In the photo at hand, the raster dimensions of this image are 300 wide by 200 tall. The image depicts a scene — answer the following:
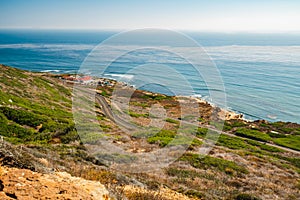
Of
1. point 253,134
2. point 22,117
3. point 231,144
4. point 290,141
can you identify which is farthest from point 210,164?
point 253,134

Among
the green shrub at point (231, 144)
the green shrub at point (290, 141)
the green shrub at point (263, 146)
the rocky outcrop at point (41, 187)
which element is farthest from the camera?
the green shrub at point (290, 141)

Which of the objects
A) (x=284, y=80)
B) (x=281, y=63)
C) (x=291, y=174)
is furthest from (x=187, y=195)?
(x=281, y=63)

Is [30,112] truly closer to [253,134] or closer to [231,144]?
[231,144]

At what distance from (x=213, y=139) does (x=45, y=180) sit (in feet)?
127

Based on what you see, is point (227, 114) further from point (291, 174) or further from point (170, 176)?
point (170, 176)

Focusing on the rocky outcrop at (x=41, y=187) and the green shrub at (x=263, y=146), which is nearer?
the rocky outcrop at (x=41, y=187)

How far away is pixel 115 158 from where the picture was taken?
1830 cm

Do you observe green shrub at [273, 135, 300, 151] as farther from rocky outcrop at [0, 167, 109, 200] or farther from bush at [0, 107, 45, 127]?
rocky outcrop at [0, 167, 109, 200]

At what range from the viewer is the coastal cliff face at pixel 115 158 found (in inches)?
247

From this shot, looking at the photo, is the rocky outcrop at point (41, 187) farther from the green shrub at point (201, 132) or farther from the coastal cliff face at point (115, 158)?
the green shrub at point (201, 132)

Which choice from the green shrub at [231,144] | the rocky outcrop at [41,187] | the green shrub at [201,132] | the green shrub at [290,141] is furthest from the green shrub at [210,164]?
the green shrub at [290,141]

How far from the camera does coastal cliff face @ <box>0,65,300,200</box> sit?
627cm

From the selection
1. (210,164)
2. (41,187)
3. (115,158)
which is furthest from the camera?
(210,164)

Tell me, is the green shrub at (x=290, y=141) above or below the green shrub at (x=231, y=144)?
below
